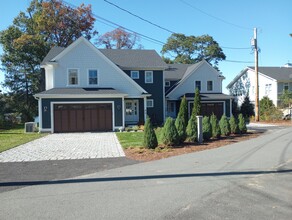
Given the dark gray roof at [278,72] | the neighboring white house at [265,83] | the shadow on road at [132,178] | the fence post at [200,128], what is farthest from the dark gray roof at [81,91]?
the dark gray roof at [278,72]

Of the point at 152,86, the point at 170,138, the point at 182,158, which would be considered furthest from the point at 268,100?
the point at 182,158

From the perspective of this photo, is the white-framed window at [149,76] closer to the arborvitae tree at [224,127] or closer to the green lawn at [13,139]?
the green lawn at [13,139]

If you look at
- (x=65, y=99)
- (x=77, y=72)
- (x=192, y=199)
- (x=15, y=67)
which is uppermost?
(x=15, y=67)

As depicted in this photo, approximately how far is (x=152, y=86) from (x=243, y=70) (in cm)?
2406

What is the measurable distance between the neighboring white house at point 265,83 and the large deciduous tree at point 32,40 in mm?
25750

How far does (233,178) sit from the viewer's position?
7.56 meters

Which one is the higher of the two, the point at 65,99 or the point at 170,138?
the point at 65,99

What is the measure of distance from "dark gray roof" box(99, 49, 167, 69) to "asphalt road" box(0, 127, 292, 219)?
70.1 feet

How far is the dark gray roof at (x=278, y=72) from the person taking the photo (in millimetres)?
41875

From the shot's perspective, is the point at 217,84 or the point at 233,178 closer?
the point at 233,178

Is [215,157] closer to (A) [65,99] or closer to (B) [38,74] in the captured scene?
(A) [65,99]

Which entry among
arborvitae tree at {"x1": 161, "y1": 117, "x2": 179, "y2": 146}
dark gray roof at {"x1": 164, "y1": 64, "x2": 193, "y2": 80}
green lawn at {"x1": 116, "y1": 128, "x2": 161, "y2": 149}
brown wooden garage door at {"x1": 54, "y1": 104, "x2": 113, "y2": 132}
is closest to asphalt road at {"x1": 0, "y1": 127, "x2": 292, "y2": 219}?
arborvitae tree at {"x1": 161, "y1": 117, "x2": 179, "y2": 146}

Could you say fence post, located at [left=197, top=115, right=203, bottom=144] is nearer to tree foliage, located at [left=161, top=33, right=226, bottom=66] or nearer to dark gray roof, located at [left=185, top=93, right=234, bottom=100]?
dark gray roof, located at [left=185, top=93, right=234, bottom=100]

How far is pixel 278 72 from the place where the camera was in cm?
4459
